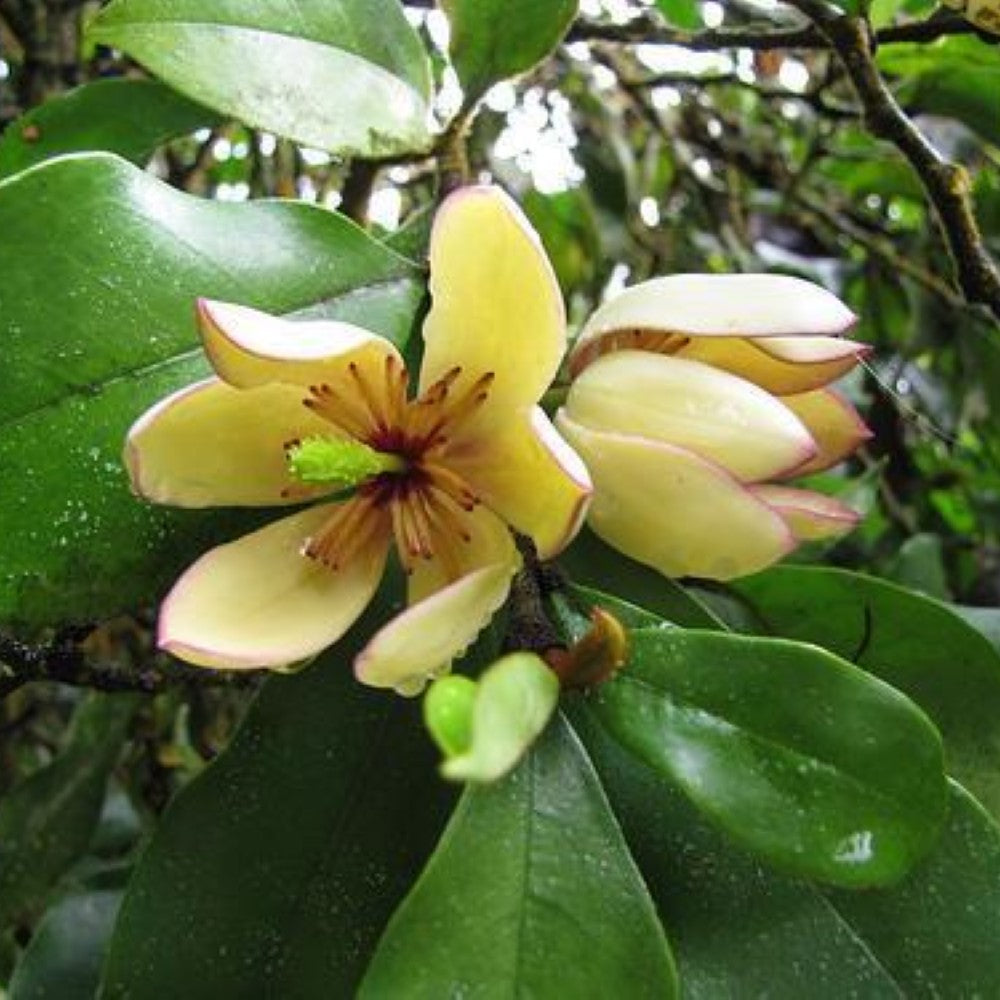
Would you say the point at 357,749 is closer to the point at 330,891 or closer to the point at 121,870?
the point at 330,891

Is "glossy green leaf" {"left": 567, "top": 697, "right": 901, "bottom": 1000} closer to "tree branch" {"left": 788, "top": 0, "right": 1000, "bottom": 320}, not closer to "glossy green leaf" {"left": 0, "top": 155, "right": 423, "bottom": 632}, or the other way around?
"glossy green leaf" {"left": 0, "top": 155, "right": 423, "bottom": 632}

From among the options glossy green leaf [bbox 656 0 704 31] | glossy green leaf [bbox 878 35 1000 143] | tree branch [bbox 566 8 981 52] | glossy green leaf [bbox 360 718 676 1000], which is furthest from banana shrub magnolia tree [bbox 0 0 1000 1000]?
glossy green leaf [bbox 656 0 704 31]

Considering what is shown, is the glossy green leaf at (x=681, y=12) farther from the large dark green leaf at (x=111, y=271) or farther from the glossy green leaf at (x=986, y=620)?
the large dark green leaf at (x=111, y=271)

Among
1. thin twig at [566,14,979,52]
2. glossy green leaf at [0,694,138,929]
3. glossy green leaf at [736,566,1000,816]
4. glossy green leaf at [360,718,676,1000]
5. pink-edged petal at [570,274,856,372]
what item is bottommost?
glossy green leaf at [0,694,138,929]

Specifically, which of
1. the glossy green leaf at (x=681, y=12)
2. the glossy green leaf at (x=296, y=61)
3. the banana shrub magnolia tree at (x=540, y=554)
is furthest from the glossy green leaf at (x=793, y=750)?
the glossy green leaf at (x=681, y=12)

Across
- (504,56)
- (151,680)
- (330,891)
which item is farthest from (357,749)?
(504,56)

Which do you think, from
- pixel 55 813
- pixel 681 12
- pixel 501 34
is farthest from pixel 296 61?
pixel 681 12

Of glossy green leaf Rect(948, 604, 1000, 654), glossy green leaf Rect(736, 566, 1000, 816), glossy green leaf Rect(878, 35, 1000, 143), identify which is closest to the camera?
glossy green leaf Rect(736, 566, 1000, 816)
